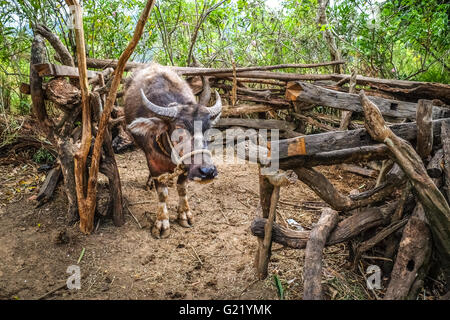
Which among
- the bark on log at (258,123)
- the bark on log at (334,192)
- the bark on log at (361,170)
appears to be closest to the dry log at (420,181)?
the bark on log at (334,192)

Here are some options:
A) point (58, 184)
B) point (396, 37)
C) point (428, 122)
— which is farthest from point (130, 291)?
point (396, 37)

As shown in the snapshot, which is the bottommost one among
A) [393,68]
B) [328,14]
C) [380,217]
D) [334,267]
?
[334,267]

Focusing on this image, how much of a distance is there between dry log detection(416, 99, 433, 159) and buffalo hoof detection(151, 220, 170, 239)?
9.58 ft

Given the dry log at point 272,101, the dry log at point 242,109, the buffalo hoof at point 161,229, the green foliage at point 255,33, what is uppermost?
the green foliage at point 255,33

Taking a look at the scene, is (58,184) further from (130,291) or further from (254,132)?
(254,132)

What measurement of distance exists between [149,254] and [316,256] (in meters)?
1.91

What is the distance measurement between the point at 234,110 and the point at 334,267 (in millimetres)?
3941

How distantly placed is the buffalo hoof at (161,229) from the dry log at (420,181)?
2633 millimetres

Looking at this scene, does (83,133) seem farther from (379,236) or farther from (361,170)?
(361,170)

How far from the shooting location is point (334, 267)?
2797mm

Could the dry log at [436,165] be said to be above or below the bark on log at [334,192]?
above

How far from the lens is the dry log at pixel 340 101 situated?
3.28 metres

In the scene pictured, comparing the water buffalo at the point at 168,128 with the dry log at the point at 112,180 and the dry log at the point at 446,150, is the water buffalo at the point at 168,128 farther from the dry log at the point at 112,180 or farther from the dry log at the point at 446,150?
the dry log at the point at 446,150

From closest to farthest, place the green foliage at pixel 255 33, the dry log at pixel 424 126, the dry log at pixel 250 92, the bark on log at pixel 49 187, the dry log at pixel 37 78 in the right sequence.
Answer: the dry log at pixel 424 126
the dry log at pixel 37 78
the bark on log at pixel 49 187
the green foliage at pixel 255 33
the dry log at pixel 250 92
